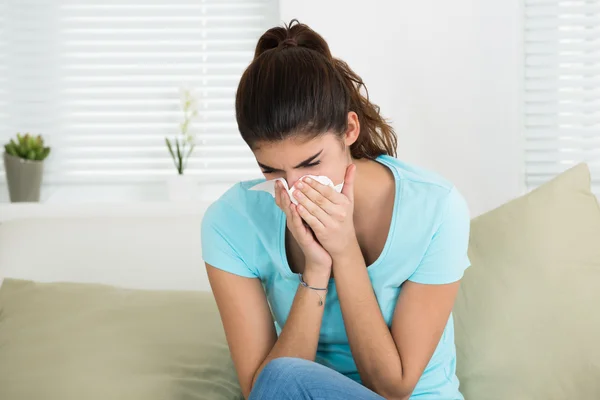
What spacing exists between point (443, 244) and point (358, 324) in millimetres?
230

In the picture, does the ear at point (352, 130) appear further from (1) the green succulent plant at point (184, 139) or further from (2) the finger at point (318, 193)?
(1) the green succulent plant at point (184, 139)

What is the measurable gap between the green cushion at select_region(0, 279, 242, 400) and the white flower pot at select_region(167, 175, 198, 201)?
0.73 metres

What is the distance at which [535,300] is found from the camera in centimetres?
177

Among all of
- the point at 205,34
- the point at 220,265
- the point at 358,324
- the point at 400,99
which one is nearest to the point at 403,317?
the point at 358,324

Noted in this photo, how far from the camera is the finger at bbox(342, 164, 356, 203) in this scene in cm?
144

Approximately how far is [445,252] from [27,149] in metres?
1.64

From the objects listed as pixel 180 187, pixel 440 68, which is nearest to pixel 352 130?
pixel 440 68

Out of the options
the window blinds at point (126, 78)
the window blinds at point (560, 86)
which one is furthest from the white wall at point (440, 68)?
the window blinds at point (126, 78)

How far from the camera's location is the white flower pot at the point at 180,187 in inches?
103

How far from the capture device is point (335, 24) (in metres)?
2.45

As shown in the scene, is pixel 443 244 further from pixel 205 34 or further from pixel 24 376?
pixel 205 34

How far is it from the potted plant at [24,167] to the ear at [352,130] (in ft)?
4.88

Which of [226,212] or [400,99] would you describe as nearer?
[226,212]

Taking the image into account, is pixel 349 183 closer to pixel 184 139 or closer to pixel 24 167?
pixel 184 139
